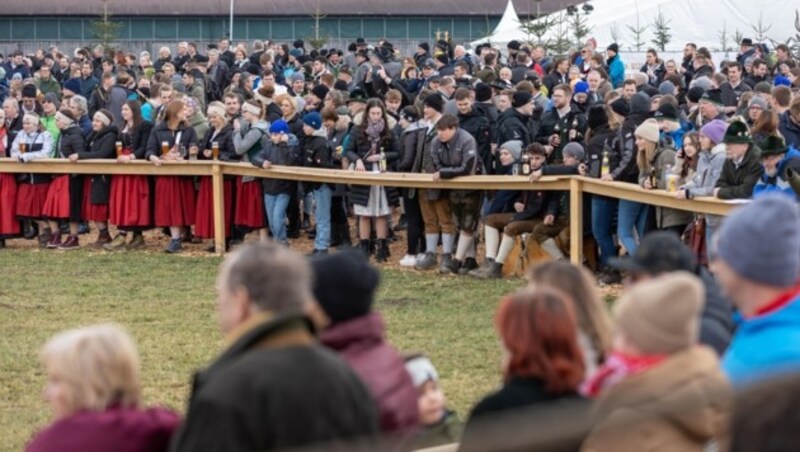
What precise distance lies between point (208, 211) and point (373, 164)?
2312 millimetres

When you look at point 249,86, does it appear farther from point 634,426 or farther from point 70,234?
point 634,426

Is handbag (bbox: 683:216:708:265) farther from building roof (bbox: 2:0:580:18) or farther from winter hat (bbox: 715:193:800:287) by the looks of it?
building roof (bbox: 2:0:580:18)

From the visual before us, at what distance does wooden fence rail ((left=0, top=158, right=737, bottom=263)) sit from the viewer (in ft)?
47.3

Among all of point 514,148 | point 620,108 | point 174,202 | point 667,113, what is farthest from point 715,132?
point 174,202

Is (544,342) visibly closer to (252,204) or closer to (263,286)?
(263,286)

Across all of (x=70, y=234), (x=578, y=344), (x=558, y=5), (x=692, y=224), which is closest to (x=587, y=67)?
(x=70, y=234)

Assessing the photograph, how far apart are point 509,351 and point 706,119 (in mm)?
11191

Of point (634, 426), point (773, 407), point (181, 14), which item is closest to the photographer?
point (773, 407)

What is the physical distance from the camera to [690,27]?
121 ft

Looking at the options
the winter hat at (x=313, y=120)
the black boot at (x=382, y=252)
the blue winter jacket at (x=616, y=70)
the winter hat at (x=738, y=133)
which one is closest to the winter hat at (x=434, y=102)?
the winter hat at (x=313, y=120)

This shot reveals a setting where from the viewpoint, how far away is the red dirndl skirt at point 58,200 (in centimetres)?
1942

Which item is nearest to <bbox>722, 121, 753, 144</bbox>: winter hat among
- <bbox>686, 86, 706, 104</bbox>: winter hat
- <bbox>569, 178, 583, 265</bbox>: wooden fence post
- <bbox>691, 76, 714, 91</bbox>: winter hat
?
<bbox>569, 178, 583, 265</bbox>: wooden fence post

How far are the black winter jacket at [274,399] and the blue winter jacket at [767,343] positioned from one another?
3.90 ft

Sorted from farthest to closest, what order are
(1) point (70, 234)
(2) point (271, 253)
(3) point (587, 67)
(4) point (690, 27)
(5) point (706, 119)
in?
(4) point (690, 27)
(3) point (587, 67)
(1) point (70, 234)
(5) point (706, 119)
(2) point (271, 253)
